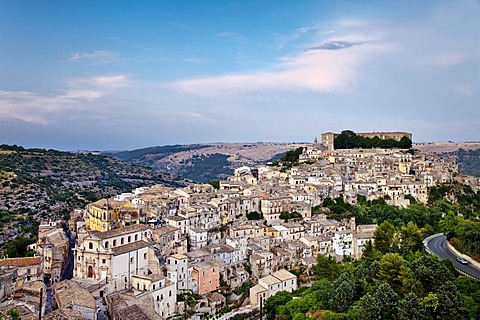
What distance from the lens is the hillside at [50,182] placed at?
150 feet

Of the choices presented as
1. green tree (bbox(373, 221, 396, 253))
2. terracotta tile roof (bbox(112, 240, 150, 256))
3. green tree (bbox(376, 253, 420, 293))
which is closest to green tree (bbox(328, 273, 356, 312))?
green tree (bbox(376, 253, 420, 293))

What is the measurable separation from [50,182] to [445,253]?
4980 centimetres

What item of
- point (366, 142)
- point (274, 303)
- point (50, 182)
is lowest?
point (274, 303)

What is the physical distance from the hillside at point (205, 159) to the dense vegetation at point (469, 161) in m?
60.3

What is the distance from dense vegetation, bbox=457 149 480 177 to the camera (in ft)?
317

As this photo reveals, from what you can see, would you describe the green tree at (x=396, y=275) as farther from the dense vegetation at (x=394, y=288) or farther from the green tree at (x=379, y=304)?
the green tree at (x=379, y=304)

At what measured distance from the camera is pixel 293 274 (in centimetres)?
3475

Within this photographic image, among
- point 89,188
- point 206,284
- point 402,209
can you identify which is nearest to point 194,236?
point 206,284

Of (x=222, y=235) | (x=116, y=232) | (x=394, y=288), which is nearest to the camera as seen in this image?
(x=394, y=288)

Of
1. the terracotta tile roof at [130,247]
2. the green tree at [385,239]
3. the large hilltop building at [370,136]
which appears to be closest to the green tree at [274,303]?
the green tree at [385,239]

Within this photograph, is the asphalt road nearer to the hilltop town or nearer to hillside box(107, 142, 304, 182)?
the hilltop town

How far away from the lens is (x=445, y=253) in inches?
1179

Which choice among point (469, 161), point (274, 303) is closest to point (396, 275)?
point (274, 303)

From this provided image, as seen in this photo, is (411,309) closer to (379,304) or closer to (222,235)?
(379,304)
